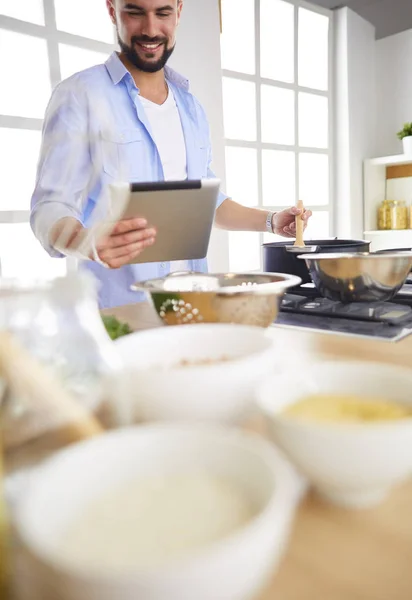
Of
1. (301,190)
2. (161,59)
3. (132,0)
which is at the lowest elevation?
(301,190)

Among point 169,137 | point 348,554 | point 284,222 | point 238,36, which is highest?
point 238,36

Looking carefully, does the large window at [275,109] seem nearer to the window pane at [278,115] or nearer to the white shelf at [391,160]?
the window pane at [278,115]

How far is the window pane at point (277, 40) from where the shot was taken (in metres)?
2.96

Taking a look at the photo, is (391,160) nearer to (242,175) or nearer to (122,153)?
(242,175)

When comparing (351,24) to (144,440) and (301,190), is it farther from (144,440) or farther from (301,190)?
(144,440)

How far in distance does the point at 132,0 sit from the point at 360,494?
1574mm

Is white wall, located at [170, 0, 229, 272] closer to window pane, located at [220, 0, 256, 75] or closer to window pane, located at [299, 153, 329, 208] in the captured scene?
window pane, located at [220, 0, 256, 75]

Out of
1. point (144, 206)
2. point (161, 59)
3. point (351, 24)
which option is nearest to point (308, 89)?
point (351, 24)

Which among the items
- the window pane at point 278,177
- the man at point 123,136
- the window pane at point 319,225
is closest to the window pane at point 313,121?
the window pane at point 278,177

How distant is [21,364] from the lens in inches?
11.4

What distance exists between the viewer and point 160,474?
29cm

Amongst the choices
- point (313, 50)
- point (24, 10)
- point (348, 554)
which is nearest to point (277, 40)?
point (313, 50)

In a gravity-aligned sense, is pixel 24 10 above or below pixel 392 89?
below

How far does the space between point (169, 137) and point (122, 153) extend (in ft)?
0.67
